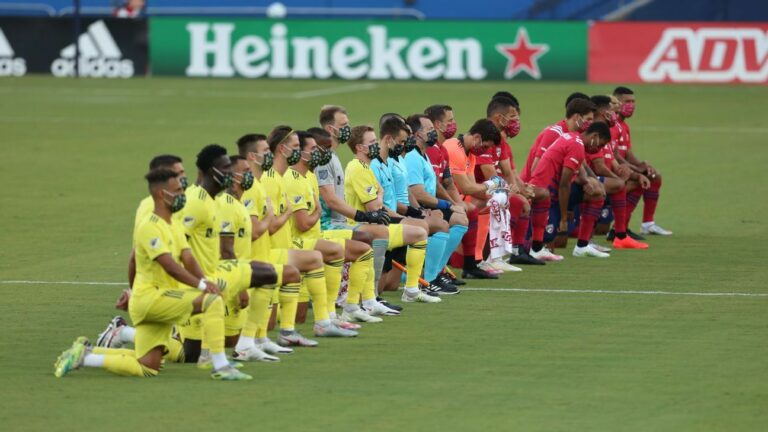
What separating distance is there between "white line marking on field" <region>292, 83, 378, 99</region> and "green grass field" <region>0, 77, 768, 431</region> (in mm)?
12661

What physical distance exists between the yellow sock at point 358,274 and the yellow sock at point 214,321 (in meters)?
2.68

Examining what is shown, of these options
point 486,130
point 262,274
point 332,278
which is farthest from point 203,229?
point 486,130

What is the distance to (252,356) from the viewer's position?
1197 cm

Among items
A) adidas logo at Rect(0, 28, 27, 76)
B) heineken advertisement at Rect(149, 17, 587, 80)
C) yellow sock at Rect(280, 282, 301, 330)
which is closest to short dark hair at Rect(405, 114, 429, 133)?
yellow sock at Rect(280, 282, 301, 330)

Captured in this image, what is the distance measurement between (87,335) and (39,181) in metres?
12.3

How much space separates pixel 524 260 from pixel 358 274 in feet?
14.6

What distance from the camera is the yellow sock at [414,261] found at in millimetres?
14719

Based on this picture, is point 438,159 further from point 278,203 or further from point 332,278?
point 278,203

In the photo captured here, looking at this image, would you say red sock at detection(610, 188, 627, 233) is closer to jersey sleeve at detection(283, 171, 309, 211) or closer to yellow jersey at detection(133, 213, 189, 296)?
jersey sleeve at detection(283, 171, 309, 211)

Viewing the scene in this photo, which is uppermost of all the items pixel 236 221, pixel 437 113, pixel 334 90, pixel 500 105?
pixel 334 90

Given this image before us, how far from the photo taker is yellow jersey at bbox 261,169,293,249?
42.7 ft

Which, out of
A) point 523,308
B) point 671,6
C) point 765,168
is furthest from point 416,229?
point 671,6

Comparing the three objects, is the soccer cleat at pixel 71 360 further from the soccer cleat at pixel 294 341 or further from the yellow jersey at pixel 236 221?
the soccer cleat at pixel 294 341

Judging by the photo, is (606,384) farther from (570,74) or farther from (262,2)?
(262,2)
